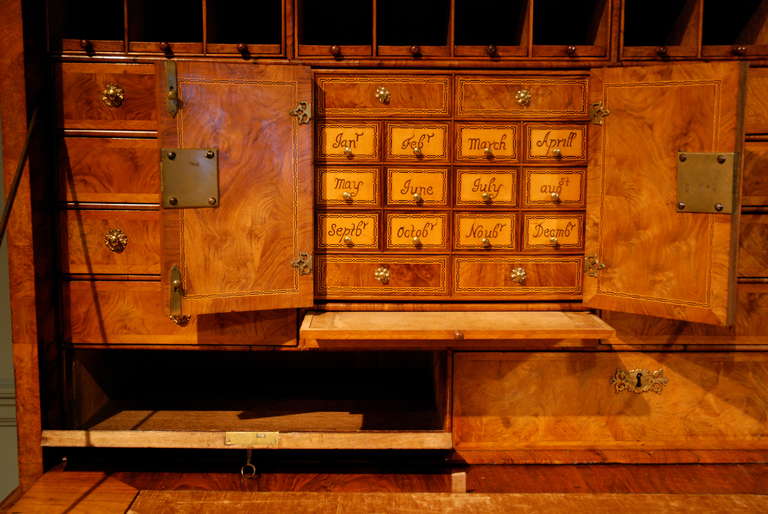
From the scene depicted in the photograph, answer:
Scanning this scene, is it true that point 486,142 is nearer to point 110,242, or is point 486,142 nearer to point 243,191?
point 243,191

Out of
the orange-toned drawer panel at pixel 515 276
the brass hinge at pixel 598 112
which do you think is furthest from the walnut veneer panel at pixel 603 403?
the brass hinge at pixel 598 112

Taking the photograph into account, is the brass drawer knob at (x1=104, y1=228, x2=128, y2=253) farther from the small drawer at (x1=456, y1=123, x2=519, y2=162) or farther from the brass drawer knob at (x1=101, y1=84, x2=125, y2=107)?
the small drawer at (x1=456, y1=123, x2=519, y2=162)

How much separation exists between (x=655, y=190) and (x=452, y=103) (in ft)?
2.60

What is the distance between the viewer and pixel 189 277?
80.4 inches

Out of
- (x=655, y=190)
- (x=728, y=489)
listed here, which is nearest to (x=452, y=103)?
(x=655, y=190)

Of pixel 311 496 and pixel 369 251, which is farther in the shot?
pixel 369 251

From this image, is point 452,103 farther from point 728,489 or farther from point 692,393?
point 728,489

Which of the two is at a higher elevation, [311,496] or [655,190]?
[655,190]

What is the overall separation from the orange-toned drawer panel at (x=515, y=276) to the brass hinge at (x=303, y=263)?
0.56 metres

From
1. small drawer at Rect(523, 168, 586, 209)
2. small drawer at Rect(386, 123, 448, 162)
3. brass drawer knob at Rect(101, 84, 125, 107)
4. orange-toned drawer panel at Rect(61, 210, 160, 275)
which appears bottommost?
orange-toned drawer panel at Rect(61, 210, 160, 275)

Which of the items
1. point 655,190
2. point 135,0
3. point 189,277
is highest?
point 135,0

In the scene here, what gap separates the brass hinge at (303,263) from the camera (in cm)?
216

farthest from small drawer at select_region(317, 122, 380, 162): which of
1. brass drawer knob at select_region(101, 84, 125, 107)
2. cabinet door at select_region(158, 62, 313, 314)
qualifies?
brass drawer knob at select_region(101, 84, 125, 107)

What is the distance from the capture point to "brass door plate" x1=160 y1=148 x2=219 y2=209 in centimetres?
198
